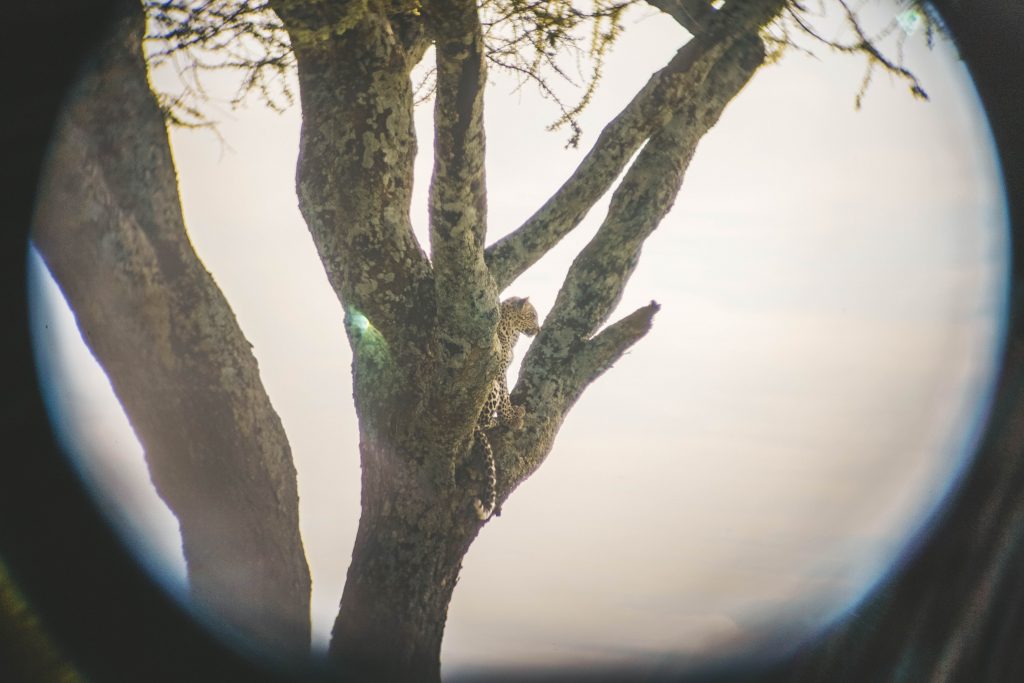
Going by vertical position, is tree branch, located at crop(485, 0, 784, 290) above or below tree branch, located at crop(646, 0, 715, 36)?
below

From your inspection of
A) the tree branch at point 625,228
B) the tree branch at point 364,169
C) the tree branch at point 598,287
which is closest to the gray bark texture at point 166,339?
the tree branch at point 364,169

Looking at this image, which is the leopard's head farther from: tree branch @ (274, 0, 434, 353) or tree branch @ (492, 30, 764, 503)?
tree branch @ (274, 0, 434, 353)

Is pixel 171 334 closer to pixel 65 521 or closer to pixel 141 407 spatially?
pixel 141 407

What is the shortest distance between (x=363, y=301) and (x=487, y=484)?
2.93 feet

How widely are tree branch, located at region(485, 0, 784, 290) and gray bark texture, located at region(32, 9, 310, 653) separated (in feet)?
4.31

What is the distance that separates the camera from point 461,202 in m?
2.71

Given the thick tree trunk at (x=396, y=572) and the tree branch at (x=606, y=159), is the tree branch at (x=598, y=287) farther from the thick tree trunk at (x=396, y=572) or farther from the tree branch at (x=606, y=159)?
the thick tree trunk at (x=396, y=572)

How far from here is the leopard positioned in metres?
3.21

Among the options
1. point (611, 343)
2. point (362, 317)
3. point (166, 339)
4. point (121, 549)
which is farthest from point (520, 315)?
point (121, 549)

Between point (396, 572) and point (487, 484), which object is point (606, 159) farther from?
point (396, 572)

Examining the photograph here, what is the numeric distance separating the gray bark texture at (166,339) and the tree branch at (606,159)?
4.31 ft

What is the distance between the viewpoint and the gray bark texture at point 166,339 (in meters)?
2.34

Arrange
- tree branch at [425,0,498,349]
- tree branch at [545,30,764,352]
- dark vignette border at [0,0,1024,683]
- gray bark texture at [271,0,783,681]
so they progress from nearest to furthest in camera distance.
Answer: dark vignette border at [0,0,1024,683], tree branch at [425,0,498,349], gray bark texture at [271,0,783,681], tree branch at [545,30,764,352]

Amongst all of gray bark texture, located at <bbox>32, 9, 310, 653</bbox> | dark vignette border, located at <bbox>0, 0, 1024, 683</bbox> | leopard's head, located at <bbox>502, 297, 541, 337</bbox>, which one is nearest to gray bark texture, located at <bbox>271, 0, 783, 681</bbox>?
leopard's head, located at <bbox>502, 297, 541, 337</bbox>
